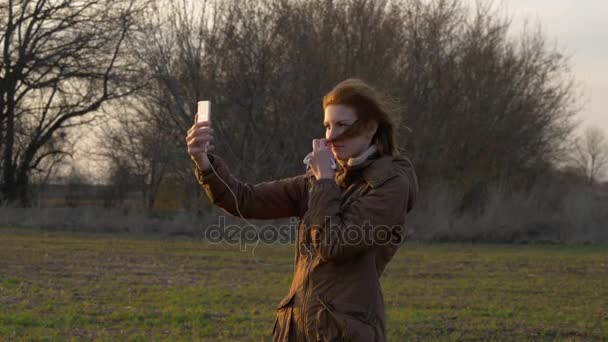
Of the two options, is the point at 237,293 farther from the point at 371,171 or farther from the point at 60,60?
the point at 60,60

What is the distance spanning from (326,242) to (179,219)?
24376mm

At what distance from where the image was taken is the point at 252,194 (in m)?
4.00

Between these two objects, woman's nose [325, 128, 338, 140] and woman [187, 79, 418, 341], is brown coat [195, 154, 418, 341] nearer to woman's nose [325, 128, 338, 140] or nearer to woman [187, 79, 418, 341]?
woman [187, 79, 418, 341]

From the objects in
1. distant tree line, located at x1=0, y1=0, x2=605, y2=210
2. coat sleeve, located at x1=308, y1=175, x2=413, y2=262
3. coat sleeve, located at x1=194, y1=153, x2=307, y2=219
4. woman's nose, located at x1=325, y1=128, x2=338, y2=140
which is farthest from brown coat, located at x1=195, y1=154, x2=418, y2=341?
distant tree line, located at x1=0, y1=0, x2=605, y2=210

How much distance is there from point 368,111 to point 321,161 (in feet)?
0.98

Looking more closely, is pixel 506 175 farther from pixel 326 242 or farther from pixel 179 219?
pixel 326 242

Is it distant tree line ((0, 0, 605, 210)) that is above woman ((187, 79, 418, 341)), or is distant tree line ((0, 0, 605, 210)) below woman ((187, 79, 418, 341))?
above

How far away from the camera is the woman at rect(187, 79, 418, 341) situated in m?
3.35

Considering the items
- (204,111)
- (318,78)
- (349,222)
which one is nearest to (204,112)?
(204,111)

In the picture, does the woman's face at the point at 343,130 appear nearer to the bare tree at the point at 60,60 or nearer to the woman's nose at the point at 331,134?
the woman's nose at the point at 331,134

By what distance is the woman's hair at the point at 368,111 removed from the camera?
3539mm

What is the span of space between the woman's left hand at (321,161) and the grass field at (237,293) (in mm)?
5701

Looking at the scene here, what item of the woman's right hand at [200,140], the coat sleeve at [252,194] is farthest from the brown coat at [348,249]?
the woman's right hand at [200,140]

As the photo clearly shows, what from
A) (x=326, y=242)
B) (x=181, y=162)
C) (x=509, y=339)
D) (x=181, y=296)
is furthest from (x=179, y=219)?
(x=326, y=242)
